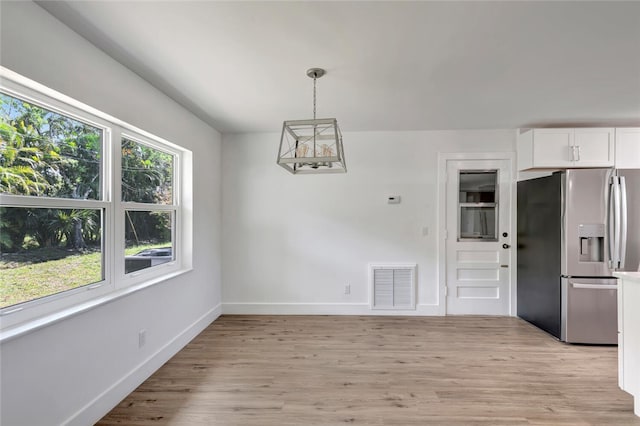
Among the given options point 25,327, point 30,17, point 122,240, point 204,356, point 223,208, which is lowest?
point 204,356

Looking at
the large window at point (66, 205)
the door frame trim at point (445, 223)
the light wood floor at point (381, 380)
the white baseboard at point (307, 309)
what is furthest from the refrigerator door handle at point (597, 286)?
the large window at point (66, 205)

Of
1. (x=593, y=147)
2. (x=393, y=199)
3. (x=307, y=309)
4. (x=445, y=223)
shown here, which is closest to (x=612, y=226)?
(x=593, y=147)

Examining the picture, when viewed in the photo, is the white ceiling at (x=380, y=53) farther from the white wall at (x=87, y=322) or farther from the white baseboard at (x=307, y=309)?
the white baseboard at (x=307, y=309)

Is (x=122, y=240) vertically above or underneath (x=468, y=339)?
above

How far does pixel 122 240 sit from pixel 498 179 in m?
4.20

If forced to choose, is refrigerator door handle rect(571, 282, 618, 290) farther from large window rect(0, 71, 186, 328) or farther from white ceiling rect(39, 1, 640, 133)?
large window rect(0, 71, 186, 328)

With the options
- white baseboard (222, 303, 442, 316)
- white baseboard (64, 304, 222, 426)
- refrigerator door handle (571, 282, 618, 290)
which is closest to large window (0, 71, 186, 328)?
white baseboard (64, 304, 222, 426)

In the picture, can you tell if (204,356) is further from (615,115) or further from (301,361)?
(615,115)

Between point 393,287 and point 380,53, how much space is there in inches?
113

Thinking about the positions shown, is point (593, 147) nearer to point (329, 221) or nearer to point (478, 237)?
point (478, 237)

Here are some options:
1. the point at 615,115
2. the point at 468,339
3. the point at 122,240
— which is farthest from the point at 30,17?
the point at 615,115

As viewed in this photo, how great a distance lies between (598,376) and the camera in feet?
7.94

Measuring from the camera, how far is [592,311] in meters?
2.97

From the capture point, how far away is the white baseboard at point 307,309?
3.87 metres
